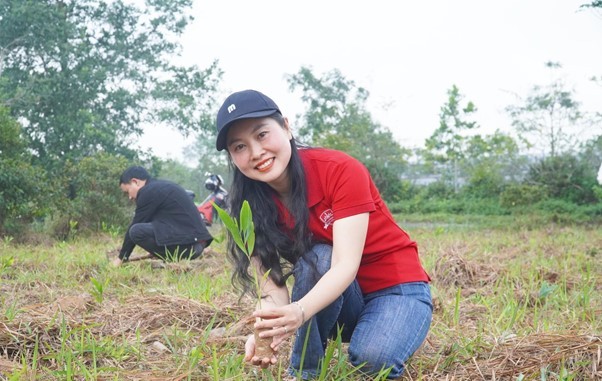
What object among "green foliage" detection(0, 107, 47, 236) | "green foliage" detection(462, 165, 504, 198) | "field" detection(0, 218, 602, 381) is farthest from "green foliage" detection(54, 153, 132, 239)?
"green foliage" detection(462, 165, 504, 198)

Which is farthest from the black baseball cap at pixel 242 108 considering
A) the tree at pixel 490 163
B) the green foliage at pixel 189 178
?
the green foliage at pixel 189 178

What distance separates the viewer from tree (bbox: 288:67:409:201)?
758 inches

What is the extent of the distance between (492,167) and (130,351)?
1941cm

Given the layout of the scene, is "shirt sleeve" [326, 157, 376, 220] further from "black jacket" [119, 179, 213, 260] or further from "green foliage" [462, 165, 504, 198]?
"green foliage" [462, 165, 504, 198]

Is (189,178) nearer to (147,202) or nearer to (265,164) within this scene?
(147,202)

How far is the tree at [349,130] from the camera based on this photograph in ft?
63.2

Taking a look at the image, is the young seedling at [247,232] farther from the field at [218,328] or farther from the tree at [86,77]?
the tree at [86,77]

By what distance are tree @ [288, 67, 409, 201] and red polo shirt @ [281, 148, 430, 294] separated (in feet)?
54.3

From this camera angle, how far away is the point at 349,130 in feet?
70.9

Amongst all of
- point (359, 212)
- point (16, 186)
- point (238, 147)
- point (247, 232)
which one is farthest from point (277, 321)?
point (16, 186)

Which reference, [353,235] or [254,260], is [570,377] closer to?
[353,235]

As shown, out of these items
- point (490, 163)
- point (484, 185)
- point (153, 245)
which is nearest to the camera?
point (153, 245)

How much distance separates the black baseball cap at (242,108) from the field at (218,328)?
607mm

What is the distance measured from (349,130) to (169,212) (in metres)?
17.2
